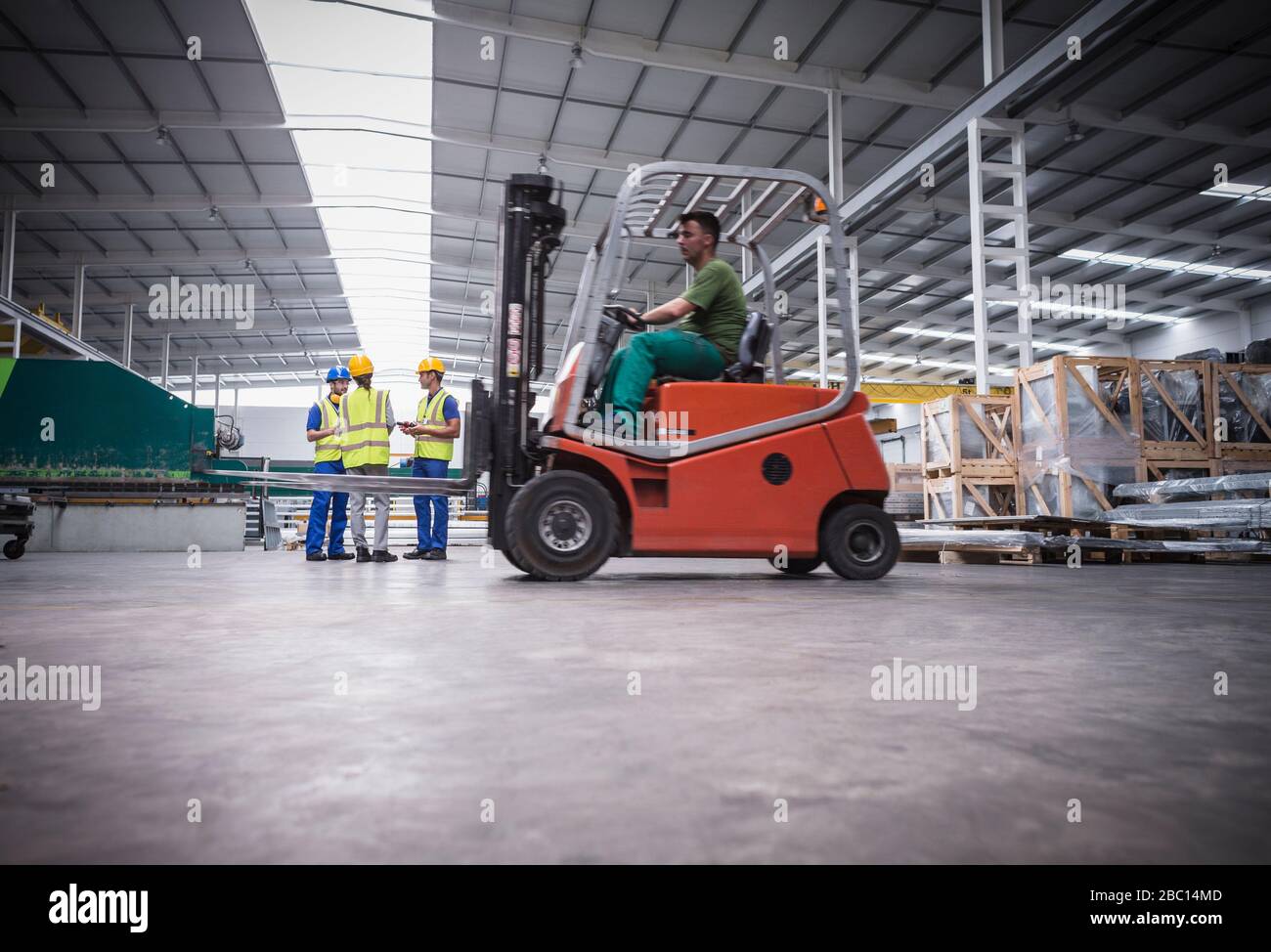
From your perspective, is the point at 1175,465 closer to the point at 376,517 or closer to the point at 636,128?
the point at 376,517

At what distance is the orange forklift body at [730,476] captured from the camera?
453cm

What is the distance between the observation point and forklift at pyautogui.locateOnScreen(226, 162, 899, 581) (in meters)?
4.50

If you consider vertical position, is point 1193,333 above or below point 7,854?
above

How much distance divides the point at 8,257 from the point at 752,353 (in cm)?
1755

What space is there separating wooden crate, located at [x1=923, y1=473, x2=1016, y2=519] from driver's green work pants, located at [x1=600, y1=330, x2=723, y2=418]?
15.6 ft

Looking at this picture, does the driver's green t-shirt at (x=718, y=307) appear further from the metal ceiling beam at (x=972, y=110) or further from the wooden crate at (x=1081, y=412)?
the metal ceiling beam at (x=972, y=110)

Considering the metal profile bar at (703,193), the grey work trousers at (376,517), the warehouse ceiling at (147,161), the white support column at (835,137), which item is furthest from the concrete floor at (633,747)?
the warehouse ceiling at (147,161)

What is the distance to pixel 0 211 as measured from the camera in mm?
16219

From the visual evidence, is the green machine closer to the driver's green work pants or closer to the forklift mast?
the forklift mast

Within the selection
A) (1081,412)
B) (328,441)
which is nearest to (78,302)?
(328,441)

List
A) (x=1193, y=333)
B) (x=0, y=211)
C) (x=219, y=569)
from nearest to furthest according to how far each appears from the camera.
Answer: (x=219, y=569) < (x=0, y=211) < (x=1193, y=333)
